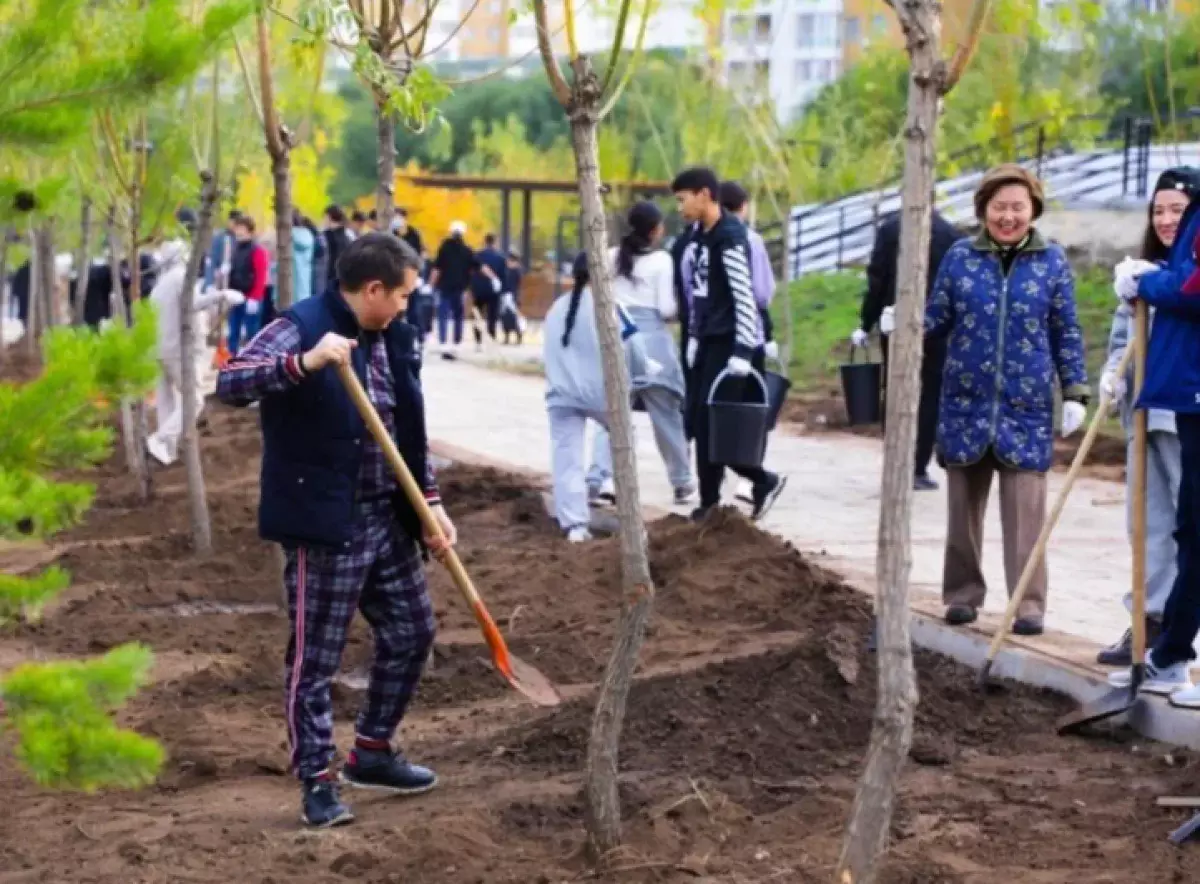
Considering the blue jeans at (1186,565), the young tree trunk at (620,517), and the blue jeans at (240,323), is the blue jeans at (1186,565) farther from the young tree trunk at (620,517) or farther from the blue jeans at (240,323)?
the blue jeans at (240,323)

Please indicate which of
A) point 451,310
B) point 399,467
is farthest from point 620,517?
point 451,310

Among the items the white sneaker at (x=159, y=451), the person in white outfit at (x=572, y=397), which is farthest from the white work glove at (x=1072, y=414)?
the white sneaker at (x=159, y=451)

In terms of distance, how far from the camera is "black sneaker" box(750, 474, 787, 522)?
1165 centimetres

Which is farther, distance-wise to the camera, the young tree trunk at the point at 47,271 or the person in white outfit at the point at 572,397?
the young tree trunk at the point at 47,271

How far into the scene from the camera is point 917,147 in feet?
13.8

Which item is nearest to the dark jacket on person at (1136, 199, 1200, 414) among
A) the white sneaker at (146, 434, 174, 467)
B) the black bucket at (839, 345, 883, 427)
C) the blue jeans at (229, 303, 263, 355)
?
the black bucket at (839, 345, 883, 427)

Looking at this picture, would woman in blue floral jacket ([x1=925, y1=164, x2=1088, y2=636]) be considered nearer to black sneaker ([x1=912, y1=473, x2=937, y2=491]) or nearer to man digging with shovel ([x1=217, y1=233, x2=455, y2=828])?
man digging with shovel ([x1=217, y1=233, x2=455, y2=828])

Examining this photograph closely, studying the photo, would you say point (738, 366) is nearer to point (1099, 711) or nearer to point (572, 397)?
point (572, 397)

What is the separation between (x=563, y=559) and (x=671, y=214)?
135 feet

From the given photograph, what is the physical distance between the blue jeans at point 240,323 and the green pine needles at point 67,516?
1680cm

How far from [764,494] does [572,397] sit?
1.39m

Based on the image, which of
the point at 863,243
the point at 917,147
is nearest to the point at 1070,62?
the point at 863,243

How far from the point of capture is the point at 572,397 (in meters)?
10.9

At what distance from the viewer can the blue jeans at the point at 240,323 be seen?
21627 millimetres
